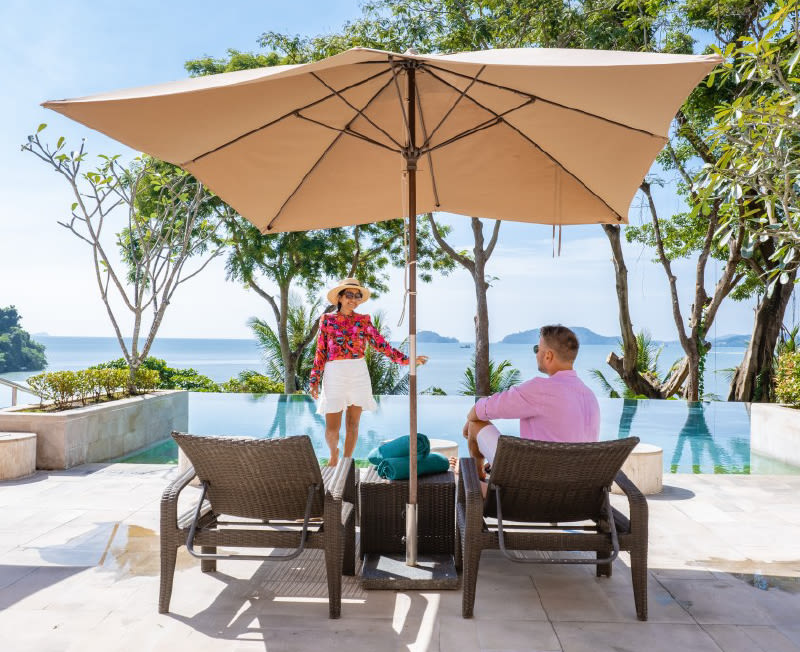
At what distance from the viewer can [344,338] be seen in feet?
16.1

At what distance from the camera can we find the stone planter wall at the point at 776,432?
21.9 ft

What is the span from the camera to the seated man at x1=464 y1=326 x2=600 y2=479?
10.5ft

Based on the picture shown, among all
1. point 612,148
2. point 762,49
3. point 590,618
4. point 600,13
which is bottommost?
point 590,618

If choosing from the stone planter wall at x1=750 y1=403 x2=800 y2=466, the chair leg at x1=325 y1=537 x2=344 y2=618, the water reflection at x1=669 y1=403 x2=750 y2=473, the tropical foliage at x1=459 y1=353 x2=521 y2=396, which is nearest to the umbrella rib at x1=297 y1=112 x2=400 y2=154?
the chair leg at x1=325 y1=537 x2=344 y2=618

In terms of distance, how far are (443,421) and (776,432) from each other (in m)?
3.82

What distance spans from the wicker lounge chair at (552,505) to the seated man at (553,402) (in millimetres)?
350

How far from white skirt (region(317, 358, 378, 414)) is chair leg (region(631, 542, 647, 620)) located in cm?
240

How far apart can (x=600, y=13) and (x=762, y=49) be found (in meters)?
6.94

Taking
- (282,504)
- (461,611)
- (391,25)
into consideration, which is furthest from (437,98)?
(391,25)

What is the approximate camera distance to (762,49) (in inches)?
196

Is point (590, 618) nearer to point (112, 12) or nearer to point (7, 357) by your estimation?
point (112, 12)

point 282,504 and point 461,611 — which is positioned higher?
point 282,504

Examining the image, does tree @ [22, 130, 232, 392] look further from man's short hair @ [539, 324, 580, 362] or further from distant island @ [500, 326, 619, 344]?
distant island @ [500, 326, 619, 344]

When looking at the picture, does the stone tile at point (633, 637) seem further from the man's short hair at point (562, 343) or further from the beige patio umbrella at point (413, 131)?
the man's short hair at point (562, 343)
